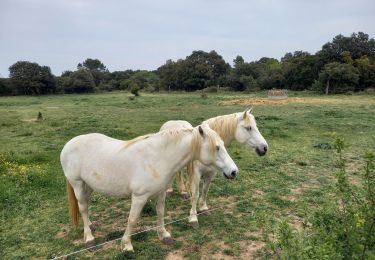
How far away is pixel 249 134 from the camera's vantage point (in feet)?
19.2

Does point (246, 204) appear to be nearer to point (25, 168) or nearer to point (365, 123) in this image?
point (25, 168)

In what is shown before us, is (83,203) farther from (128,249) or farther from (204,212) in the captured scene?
(204,212)

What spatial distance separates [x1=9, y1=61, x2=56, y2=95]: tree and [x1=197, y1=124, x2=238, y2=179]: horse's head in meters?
49.4

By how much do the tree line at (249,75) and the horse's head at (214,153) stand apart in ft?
117

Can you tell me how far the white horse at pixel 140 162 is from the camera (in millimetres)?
4465

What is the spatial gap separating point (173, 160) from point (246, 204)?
8.13 feet

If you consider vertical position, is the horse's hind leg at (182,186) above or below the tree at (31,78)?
below

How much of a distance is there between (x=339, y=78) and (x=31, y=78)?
41.2 metres

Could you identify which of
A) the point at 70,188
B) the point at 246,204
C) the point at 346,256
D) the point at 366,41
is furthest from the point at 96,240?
the point at 366,41

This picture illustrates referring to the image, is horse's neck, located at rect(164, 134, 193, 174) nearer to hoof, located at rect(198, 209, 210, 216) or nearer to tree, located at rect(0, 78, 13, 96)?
hoof, located at rect(198, 209, 210, 216)

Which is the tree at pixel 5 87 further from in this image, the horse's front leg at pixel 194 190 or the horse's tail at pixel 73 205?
the horse's front leg at pixel 194 190

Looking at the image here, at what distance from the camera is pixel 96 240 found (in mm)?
5148

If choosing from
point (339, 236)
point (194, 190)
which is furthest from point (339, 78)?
point (339, 236)

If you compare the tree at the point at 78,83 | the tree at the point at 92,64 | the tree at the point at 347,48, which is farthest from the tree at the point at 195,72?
the tree at the point at 92,64
